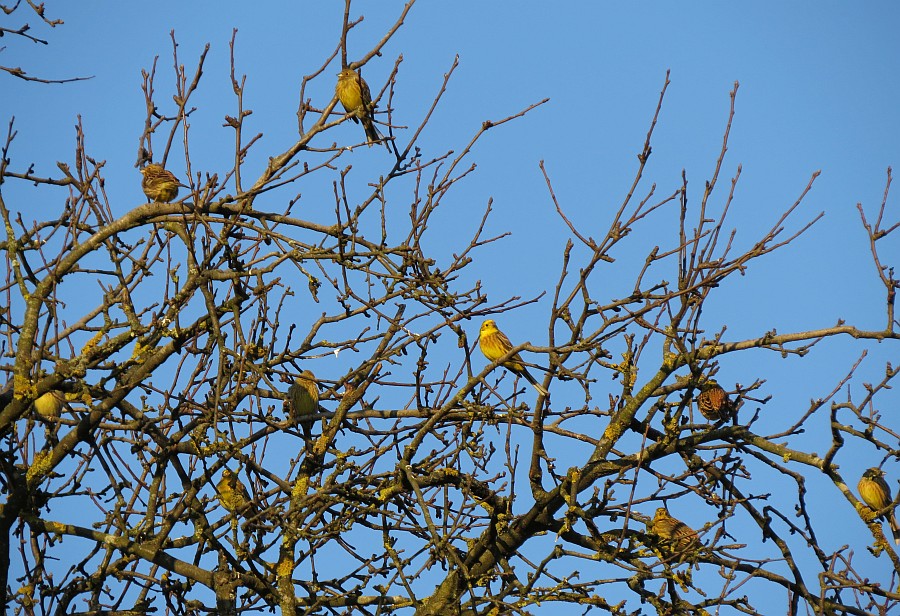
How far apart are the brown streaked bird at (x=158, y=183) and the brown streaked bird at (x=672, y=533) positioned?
4464 mm

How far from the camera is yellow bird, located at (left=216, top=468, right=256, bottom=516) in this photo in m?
5.87

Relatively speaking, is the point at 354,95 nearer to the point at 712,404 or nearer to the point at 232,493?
the point at 232,493

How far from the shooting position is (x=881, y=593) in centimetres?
527

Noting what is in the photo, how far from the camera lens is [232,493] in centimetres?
604

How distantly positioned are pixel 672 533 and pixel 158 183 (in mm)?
4729

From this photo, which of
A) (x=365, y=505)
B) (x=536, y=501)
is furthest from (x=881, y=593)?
(x=365, y=505)

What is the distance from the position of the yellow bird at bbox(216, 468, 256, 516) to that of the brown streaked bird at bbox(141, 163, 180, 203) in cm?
279

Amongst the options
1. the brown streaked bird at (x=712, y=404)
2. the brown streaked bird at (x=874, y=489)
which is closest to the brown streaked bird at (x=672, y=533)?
the brown streaked bird at (x=712, y=404)

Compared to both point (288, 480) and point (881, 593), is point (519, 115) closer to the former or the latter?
point (288, 480)

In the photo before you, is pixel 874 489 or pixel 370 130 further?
pixel 370 130

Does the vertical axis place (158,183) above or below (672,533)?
above

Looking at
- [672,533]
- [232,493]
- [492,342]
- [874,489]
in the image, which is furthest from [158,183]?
[874,489]

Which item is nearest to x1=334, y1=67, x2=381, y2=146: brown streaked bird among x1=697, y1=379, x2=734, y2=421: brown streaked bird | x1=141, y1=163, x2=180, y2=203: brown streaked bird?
x1=141, y1=163, x2=180, y2=203: brown streaked bird

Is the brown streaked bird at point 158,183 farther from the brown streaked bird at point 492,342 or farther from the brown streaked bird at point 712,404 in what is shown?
the brown streaked bird at point 712,404
